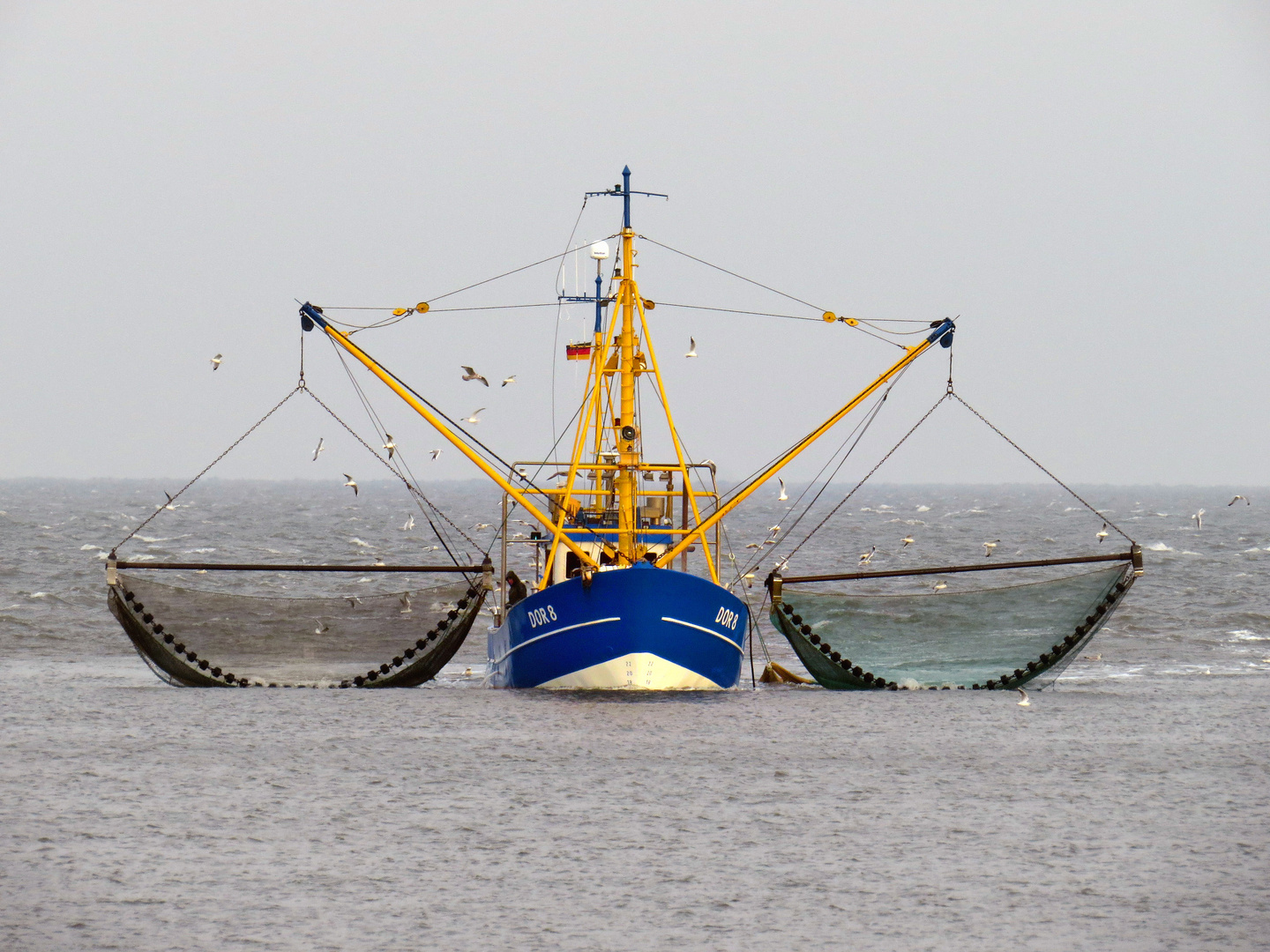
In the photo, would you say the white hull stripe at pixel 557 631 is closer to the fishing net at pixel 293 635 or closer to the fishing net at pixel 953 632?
the fishing net at pixel 293 635

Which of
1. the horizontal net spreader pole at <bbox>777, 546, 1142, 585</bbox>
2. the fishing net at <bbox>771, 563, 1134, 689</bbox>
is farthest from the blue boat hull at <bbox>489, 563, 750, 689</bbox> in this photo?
the fishing net at <bbox>771, 563, 1134, 689</bbox>

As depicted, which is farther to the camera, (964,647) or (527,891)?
(964,647)

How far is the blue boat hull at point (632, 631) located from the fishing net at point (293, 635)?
1.73m

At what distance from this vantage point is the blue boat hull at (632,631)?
2417cm

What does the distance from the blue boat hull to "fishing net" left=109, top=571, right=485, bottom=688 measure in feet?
5.66

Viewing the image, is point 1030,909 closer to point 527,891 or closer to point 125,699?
point 527,891

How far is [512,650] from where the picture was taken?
87.5 feet

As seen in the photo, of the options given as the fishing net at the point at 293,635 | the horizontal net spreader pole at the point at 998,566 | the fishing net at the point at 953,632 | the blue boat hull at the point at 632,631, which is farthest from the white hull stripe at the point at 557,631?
the fishing net at the point at 953,632

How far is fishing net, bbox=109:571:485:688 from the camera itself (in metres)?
26.7

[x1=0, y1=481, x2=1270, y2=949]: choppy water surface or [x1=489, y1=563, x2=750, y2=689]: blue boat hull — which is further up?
[x1=489, y1=563, x2=750, y2=689]: blue boat hull

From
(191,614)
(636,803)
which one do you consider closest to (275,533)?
(191,614)

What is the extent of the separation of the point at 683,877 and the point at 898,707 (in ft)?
38.6

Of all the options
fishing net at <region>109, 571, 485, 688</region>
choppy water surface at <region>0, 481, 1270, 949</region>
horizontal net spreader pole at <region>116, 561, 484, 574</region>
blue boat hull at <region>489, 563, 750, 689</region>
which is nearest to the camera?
choppy water surface at <region>0, 481, 1270, 949</region>

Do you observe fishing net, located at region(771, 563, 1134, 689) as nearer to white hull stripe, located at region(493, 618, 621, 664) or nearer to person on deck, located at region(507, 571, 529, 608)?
white hull stripe, located at region(493, 618, 621, 664)
